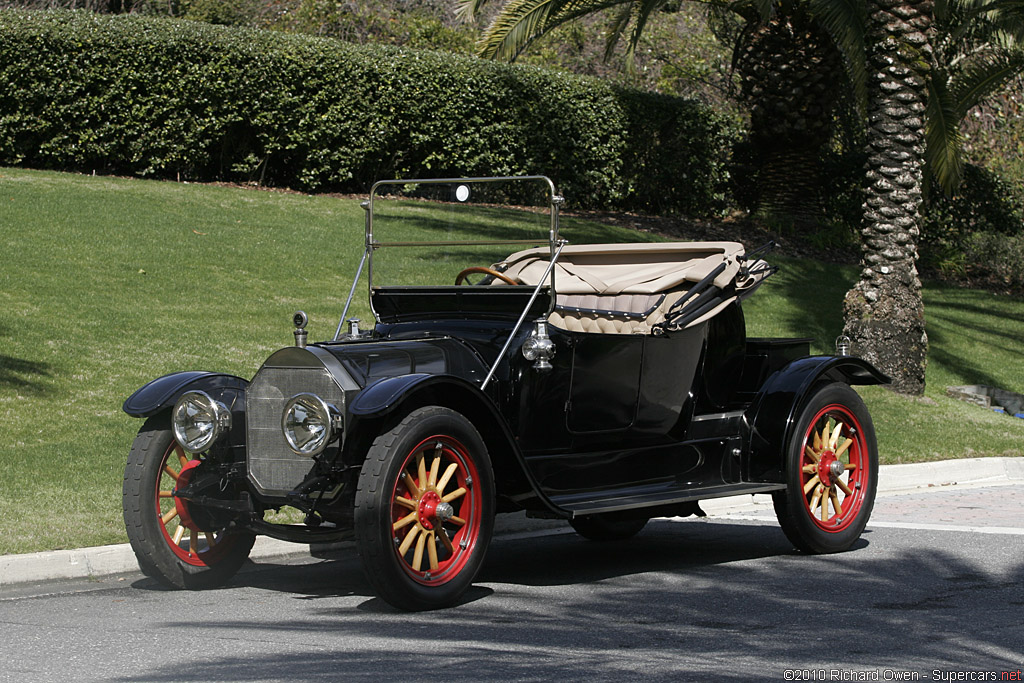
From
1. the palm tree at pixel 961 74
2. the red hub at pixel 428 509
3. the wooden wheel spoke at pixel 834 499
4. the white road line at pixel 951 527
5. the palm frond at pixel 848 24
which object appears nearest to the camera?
the red hub at pixel 428 509

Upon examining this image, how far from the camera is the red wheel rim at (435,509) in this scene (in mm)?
5164

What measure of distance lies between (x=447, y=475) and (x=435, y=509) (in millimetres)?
172

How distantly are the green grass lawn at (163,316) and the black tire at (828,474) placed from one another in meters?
1.85

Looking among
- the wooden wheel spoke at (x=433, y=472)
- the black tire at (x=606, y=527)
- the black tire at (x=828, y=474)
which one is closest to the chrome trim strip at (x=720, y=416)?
the black tire at (x=828, y=474)

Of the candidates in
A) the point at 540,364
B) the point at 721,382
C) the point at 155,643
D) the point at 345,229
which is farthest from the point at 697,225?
the point at 155,643

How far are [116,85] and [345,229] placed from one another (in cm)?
416

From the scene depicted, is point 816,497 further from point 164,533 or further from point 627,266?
point 164,533

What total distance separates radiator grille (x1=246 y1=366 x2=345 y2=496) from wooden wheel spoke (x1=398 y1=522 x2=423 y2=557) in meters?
0.62

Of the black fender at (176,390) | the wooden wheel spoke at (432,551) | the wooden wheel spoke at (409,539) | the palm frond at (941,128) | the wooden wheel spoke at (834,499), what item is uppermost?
the palm frond at (941,128)

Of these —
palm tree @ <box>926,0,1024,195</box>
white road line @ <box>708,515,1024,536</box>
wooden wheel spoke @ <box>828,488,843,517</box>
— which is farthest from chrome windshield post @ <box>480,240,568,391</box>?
palm tree @ <box>926,0,1024,195</box>

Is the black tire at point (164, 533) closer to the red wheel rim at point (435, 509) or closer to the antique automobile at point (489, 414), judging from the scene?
the antique automobile at point (489, 414)

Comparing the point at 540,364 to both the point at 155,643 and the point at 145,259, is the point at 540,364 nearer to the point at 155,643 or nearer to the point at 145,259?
the point at 155,643

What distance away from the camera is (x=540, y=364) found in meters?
5.96

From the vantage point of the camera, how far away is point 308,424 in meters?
5.24
